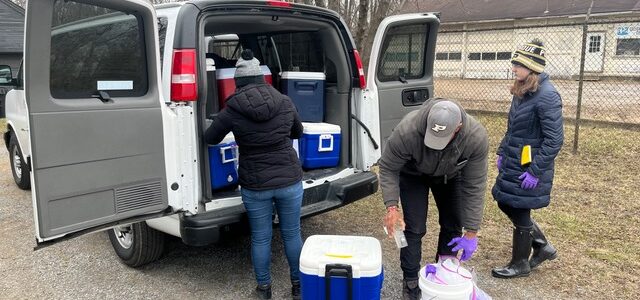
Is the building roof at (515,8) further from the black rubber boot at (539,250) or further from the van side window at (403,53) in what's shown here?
the black rubber boot at (539,250)

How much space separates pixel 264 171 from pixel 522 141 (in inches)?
69.5

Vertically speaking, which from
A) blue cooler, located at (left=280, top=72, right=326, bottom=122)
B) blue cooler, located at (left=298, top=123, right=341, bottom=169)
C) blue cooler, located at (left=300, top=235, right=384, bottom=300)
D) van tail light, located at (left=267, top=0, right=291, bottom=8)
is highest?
van tail light, located at (left=267, top=0, right=291, bottom=8)

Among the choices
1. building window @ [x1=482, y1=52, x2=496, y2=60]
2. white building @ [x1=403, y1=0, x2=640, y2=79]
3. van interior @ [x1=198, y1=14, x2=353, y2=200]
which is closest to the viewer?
van interior @ [x1=198, y1=14, x2=353, y2=200]

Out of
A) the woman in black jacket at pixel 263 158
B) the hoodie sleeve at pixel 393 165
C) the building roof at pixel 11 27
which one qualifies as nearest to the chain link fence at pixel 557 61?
the hoodie sleeve at pixel 393 165

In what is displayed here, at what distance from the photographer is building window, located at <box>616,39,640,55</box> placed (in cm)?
2155

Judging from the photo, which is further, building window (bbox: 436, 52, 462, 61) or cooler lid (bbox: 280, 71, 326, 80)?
building window (bbox: 436, 52, 462, 61)

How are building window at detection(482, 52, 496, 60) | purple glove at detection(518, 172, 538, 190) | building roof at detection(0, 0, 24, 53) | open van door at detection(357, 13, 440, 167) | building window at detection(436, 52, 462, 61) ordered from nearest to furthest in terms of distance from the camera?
purple glove at detection(518, 172, 538, 190) < open van door at detection(357, 13, 440, 167) < building roof at detection(0, 0, 24, 53) < building window at detection(436, 52, 462, 61) < building window at detection(482, 52, 496, 60)

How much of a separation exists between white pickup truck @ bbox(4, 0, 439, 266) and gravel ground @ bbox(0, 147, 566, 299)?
23 cm

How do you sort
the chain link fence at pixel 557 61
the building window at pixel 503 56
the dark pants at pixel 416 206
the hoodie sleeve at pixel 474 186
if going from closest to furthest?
the hoodie sleeve at pixel 474 186, the dark pants at pixel 416 206, the chain link fence at pixel 557 61, the building window at pixel 503 56

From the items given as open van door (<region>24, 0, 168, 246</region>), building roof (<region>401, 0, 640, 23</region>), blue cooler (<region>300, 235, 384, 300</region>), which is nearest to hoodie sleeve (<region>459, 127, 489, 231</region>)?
blue cooler (<region>300, 235, 384, 300</region>)

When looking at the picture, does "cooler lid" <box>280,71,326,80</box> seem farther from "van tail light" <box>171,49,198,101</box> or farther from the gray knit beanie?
"van tail light" <box>171,49,198,101</box>

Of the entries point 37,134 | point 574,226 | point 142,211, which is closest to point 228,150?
point 142,211

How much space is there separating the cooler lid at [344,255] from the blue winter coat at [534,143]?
117 centimetres

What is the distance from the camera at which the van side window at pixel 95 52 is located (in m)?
2.70
